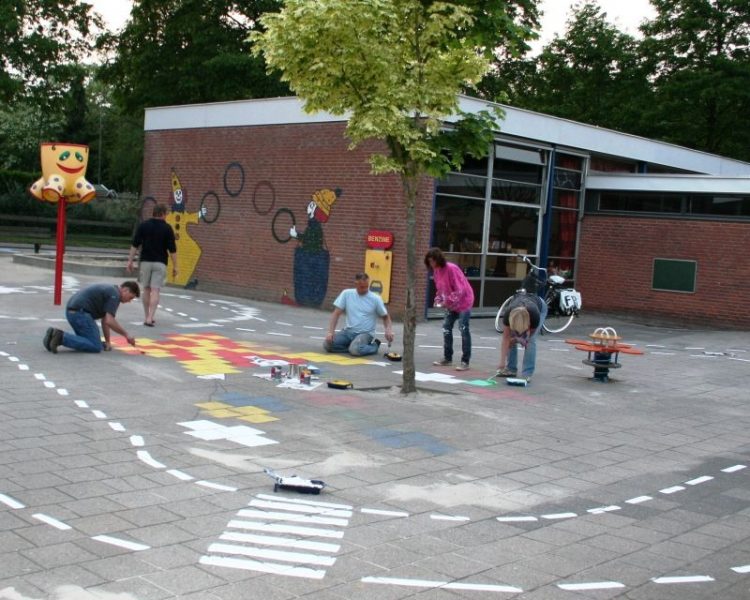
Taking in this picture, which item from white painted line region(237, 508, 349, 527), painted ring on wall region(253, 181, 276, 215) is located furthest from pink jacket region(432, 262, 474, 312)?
painted ring on wall region(253, 181, 276, 215)

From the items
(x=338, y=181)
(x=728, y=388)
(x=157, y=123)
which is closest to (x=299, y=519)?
(x=728, y=388)

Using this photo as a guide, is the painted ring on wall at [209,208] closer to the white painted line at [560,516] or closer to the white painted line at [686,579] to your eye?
the white painted line at [560,516]

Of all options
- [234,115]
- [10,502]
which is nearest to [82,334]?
[10,502]

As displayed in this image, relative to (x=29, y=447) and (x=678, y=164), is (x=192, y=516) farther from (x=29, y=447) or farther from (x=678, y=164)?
(x=678, y=164)

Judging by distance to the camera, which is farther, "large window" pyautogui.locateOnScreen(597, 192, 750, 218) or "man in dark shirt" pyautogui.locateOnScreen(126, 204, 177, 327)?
"large window" pyautogui.locateOnScreen(597, 192, 750, 218)

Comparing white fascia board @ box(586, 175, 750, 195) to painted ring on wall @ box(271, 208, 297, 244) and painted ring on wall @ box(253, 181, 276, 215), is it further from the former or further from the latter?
painted ring on wall @ box(253, 181, 276, 215)

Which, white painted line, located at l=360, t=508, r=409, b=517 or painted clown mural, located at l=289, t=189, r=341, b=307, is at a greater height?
painted clown mural, located at l=289, t=189, r=341, b=307

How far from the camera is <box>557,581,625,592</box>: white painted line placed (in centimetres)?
494

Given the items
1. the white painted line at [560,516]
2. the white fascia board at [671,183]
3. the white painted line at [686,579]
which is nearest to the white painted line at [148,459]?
the white painted line at [560,516]

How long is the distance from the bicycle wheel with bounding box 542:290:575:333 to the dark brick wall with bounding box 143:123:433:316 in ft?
9.55

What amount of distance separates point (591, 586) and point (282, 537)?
5.97ft

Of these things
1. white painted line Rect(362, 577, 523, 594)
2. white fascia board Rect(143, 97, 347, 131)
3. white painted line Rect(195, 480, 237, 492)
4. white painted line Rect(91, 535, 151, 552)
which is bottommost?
white painted line Rect(91, 535, 151, 552)

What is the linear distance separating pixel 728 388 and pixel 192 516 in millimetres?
8970

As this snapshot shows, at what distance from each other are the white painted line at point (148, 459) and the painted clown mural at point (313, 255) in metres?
13.2
